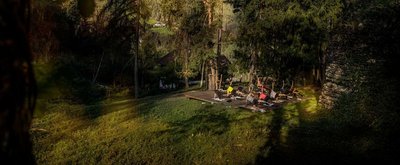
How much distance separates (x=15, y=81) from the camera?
1.30 metres

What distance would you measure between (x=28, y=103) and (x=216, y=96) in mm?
25994

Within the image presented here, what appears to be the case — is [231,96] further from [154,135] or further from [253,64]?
[154,135]

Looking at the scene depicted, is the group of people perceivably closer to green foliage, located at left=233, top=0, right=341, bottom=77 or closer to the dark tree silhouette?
green foliage, located at left=233, top=0, right=341, bottom=77

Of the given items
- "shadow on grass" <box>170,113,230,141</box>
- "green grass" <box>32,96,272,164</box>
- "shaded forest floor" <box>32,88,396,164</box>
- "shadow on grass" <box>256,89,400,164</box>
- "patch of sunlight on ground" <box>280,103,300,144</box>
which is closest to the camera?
"shadow on grass" <box>256,89,400,164</box>

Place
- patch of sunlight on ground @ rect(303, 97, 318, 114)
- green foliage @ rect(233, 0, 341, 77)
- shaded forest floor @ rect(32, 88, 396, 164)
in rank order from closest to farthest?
shaded forest floor @ rect(32, 88, 396, 164) < patch of sunlight on ground @ rect(303, 97, 318, 114) < green foliage @ rect(233, 0, 341, 77)

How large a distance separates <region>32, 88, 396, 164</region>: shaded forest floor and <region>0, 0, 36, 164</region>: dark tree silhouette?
14.4 meters

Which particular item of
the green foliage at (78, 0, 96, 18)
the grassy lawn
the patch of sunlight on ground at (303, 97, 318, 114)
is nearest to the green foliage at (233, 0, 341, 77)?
the patch of sunlight on ground at (303, 97, 318, 114)

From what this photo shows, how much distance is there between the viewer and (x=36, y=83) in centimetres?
142

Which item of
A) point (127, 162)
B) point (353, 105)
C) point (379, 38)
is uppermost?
point (379, 38)

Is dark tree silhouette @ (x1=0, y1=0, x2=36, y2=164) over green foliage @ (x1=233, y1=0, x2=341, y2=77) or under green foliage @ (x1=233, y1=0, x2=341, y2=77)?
under

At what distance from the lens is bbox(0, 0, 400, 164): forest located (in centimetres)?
142

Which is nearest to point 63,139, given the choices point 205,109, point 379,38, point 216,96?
point 205,109

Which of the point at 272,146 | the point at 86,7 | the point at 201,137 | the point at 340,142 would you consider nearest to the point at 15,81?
the point at 86,7

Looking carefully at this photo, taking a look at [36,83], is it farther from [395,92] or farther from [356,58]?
[356,58]
